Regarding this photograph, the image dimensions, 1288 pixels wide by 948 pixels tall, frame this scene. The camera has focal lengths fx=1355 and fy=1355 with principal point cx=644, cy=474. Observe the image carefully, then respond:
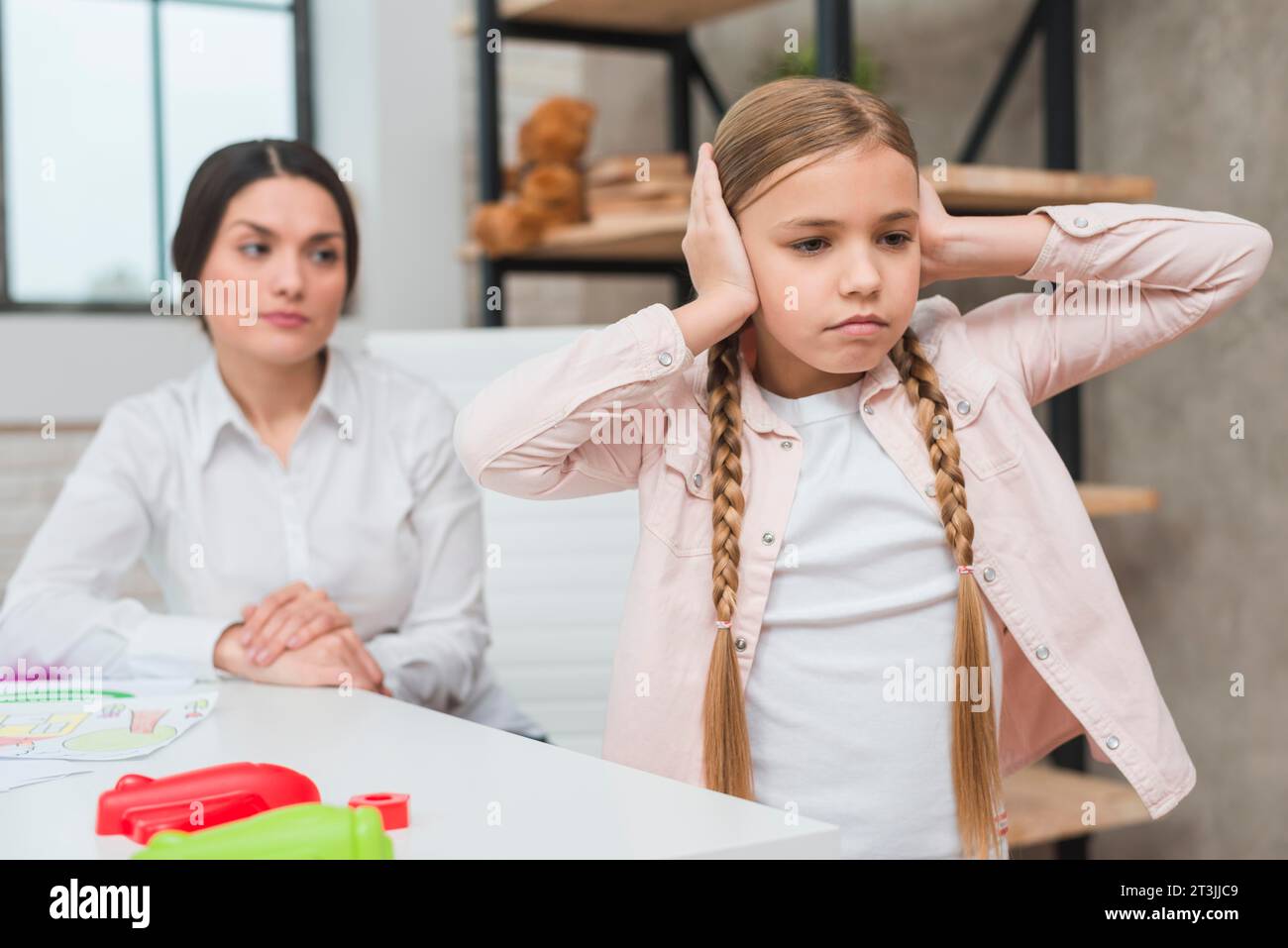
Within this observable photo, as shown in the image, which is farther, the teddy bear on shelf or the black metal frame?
the black metal frame

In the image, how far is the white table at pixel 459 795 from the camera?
0.76m

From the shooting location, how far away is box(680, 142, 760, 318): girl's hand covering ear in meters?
1.15

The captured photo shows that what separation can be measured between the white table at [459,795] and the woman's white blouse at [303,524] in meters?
0.48

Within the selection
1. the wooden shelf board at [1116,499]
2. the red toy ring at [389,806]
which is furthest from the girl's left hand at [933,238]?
the wooden shelf board at [1116,499]

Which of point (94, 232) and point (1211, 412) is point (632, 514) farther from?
point (94, 232)

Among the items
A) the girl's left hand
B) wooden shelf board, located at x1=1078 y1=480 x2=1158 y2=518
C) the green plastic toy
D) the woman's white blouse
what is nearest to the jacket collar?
the woman's white blouse

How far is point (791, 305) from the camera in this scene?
1118 mm

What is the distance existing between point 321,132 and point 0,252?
0.79 metres

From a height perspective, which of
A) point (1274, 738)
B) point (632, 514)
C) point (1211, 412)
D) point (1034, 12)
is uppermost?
point (1034, 12)

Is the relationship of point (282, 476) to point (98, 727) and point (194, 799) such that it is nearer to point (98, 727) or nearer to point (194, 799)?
point (98, 727)

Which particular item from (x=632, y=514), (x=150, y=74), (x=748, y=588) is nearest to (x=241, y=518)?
(x=632, y=514)

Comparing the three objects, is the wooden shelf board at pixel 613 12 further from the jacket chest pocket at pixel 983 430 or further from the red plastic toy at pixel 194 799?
the red plastic toy at pixel 194 799

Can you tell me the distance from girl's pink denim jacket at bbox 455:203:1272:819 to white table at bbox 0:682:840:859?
20cm

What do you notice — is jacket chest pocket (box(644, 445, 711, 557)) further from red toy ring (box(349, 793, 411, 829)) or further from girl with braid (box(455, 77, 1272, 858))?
red toy ring (box(349, 793, 411, 829))
